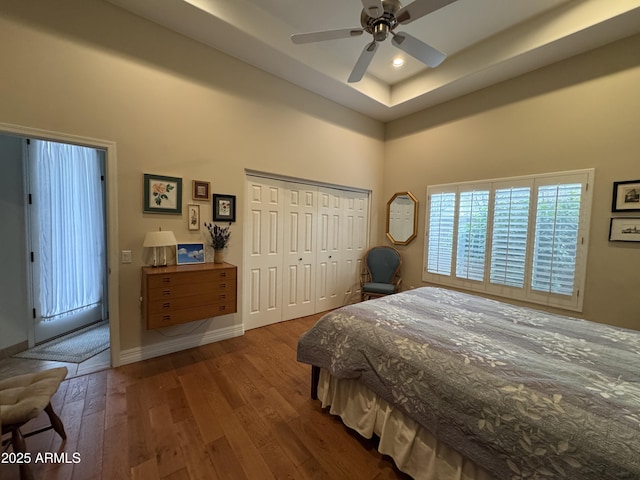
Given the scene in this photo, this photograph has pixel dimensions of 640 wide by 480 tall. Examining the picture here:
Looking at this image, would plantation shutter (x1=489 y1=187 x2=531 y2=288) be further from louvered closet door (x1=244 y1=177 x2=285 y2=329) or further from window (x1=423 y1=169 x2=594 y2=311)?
louvered closet door (x1=244 y1=177 x2=285 y2=329)

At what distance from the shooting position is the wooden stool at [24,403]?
48.1 inches

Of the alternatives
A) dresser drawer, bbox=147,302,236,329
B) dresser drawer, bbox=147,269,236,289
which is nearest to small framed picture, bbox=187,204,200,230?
dresser drawer, bbox=147,269,236,289

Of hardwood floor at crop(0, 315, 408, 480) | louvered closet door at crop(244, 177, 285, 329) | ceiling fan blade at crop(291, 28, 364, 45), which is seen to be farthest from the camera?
louvered closet door at crop(244, 177, 285, 329)

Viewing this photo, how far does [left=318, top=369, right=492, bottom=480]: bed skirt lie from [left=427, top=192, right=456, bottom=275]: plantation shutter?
2.60m

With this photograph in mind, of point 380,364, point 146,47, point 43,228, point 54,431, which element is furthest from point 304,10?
point 54,431

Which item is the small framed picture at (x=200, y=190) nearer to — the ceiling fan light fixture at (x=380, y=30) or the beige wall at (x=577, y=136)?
the ceiling fan light fixture at (x=380, y=30)

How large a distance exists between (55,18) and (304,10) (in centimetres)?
211

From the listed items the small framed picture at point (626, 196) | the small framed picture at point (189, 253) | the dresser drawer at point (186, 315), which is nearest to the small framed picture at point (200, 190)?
the small framed picture at point (189, 253)

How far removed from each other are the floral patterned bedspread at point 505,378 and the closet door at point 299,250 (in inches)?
67.9

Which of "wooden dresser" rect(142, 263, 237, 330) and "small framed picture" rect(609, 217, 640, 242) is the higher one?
"small framed picture" rect(609, 217, 640, 242)

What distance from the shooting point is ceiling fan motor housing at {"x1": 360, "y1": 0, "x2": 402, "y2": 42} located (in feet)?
5.83

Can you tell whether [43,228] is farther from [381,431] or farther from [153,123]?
[381,431]

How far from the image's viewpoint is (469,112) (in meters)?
3.45

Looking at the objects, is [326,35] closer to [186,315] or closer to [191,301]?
[191,301]
